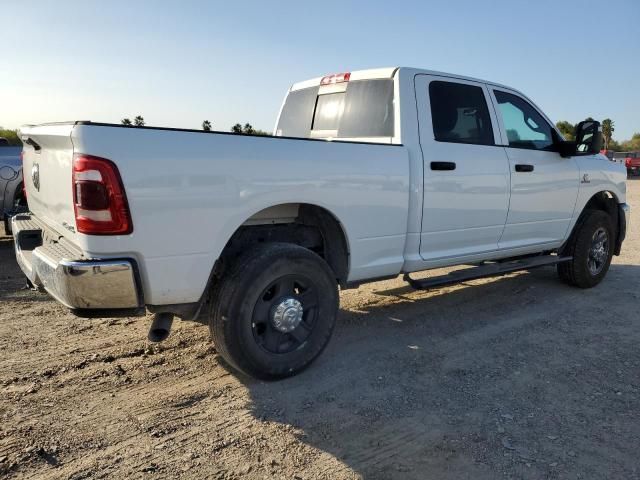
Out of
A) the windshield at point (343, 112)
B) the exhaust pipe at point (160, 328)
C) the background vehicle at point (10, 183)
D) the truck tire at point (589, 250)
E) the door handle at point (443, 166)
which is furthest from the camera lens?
the background vehicle at point (10, 183)

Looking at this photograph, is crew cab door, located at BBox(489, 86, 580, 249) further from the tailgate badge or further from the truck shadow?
the tailgate badge

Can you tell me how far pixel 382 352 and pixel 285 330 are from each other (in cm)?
96

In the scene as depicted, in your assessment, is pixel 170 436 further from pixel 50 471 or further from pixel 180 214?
pixel 180 214

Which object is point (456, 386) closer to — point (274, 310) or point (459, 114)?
point (274, 310)

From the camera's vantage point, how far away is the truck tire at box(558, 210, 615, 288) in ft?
19.1

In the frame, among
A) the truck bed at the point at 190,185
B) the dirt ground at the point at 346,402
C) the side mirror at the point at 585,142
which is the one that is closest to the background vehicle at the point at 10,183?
the dirt ground at the point at 346,402

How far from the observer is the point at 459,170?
4.33 m

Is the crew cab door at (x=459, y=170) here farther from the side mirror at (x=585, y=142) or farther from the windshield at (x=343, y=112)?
the side mirror at (x=585, y=142)

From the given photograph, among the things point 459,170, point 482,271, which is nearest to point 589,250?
point 482,271

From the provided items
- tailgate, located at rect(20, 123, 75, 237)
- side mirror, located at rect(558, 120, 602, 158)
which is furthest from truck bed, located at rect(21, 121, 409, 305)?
side mirror, located at rect(558, 120, 602, 158)

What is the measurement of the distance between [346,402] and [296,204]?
4.35ft

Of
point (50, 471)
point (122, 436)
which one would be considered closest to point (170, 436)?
point (122, 436)

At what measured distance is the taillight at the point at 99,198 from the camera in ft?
8.81

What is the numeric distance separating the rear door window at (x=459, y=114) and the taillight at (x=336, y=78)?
782mm
